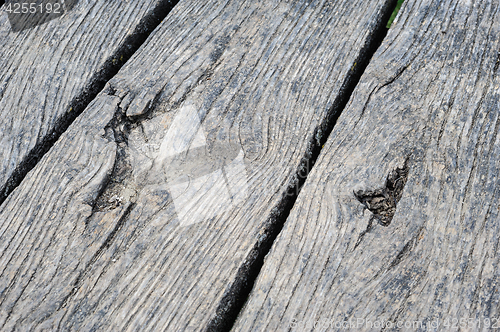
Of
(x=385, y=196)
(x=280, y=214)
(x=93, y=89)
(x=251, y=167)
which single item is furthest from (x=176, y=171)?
(x=385, y=196)

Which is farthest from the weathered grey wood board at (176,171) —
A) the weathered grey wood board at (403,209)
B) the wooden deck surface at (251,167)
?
the weathered grey wood board at (403,209)

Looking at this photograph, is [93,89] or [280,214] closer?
[280,214]

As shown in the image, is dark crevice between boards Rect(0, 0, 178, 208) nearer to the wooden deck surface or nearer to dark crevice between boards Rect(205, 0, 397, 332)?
the wooden deck surface

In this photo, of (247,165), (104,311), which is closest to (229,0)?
(247,165)

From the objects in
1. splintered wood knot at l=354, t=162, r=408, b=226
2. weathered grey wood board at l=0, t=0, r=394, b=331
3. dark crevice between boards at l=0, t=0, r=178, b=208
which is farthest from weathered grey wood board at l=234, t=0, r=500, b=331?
dark crevice between boards at l=0, t=0, r=178, b=208

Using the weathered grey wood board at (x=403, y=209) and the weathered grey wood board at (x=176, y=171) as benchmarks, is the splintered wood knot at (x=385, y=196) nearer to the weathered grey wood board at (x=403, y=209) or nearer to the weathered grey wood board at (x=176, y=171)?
the weathered grey wood board at (x=403, y=209)

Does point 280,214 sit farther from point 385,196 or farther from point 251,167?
point 385,196

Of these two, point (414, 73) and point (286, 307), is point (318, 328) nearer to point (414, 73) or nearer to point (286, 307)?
point (286, 307)
